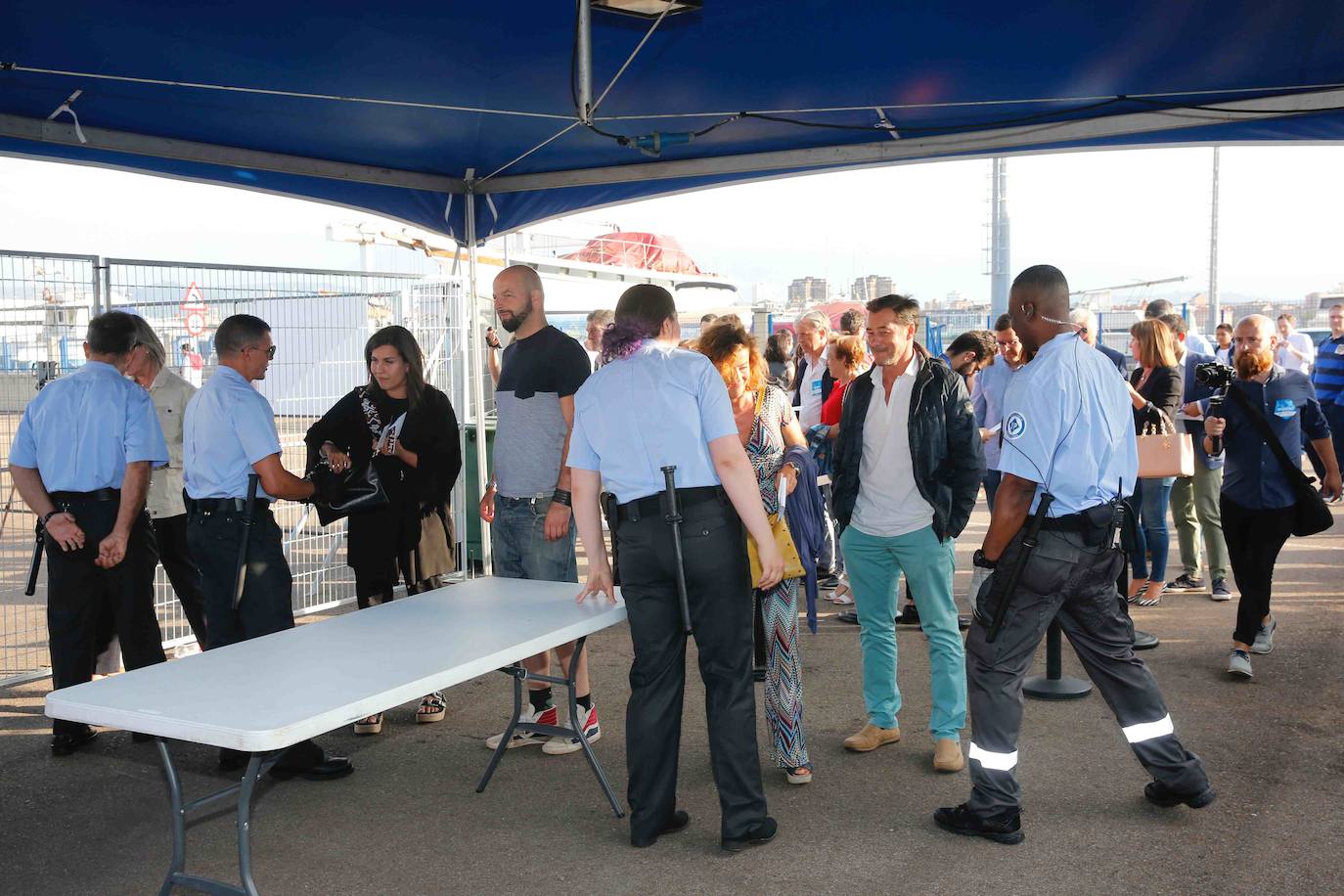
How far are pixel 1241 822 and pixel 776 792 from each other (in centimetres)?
163

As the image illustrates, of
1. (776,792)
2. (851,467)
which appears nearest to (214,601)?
(776,792)

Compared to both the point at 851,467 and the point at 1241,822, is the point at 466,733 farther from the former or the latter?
the point at 1241,822

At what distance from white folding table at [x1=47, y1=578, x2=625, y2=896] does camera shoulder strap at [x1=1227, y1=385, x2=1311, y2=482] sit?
3511 mm

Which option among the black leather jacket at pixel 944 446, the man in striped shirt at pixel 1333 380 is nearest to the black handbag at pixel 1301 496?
the black leather jacket at pixel 944 446

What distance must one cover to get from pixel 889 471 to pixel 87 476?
3357mm

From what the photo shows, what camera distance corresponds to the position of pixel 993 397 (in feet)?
22.0

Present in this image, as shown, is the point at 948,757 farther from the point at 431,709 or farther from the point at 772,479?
the point at 431,709

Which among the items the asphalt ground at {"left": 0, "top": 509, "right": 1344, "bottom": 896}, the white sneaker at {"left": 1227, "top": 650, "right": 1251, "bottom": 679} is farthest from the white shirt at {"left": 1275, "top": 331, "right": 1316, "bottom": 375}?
the asphalt ground at {"left": 0, "top": 509, "right": 1344, "bottom": 896}

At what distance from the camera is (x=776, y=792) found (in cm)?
409

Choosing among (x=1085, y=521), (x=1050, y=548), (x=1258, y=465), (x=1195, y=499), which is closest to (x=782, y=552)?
(x=1050, y=548)

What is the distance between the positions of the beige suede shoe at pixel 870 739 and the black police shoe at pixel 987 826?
0.78 meters

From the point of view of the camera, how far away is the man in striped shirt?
9574 millimetres

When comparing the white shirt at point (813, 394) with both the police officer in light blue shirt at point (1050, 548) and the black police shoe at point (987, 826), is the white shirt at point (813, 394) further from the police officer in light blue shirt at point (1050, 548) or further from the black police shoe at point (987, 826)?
the black police shoe at point (987, 826)

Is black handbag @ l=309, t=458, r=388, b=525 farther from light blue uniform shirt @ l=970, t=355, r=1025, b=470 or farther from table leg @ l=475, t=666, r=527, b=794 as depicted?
light blue uniform shirt @ l=970, t=355, r=1025, b=470
